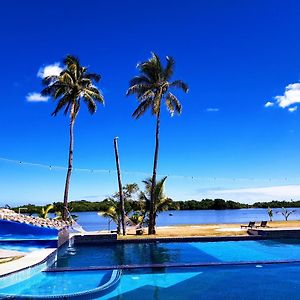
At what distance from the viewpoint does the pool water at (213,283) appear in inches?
384

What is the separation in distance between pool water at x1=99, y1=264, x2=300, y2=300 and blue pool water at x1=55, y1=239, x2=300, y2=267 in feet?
5.56

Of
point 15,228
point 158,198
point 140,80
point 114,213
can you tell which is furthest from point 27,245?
point 140,80

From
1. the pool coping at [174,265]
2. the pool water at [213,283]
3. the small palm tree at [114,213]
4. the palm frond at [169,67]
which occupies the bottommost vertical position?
the pool water at [213,283]

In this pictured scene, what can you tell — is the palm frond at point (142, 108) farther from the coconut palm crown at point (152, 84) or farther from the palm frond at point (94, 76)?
the palm frond at point (94, 76)

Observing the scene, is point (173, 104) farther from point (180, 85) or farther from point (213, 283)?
point (213, 283)

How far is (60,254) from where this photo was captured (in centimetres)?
1597

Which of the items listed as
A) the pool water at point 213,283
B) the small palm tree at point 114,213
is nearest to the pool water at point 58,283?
the pool water at point 213,283

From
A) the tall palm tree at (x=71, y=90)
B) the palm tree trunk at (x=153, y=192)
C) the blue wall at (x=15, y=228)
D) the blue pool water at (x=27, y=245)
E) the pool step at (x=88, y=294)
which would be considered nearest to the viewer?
the pool step at (x=88, y=294)

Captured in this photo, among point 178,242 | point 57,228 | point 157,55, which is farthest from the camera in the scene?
point 157,55

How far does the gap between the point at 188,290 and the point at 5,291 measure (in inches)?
177

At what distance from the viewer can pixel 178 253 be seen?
52.5ft

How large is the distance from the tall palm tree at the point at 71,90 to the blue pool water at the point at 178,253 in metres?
8.02

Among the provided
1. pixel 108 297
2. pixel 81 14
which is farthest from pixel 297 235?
pixel 81 14

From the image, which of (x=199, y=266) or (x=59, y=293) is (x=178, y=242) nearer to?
(x=199, y=266)
